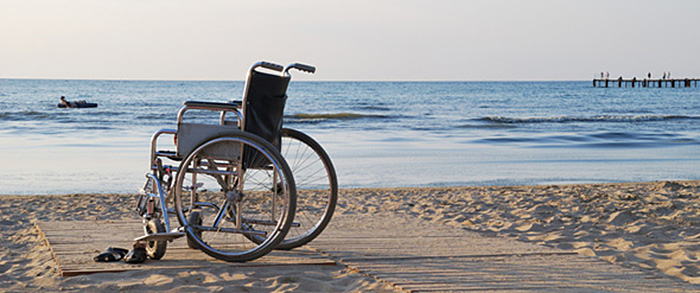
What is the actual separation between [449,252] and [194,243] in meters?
1.47

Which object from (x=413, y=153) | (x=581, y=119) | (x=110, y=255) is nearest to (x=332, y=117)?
(x=581, y=119)

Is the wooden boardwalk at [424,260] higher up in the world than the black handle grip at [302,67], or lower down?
lower down

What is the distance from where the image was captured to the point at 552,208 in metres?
6.79

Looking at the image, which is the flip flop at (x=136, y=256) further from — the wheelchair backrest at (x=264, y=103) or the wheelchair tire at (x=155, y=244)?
the wheelchair backrest at (x=264, y=103)

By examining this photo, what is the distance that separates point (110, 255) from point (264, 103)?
3.92 feet

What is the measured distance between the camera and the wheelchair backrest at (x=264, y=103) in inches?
149

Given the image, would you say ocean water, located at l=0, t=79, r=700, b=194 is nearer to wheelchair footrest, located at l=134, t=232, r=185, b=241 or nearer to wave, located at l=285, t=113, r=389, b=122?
wave, located at l=285, t=113, r=389, b=122

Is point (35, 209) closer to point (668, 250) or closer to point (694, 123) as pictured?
point (668, 250)

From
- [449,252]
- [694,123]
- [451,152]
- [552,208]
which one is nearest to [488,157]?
[451,152]

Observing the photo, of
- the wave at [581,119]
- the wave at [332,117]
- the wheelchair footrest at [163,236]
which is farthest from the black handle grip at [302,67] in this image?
the wave at [332,117]

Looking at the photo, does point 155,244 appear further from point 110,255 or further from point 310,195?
point 310,195

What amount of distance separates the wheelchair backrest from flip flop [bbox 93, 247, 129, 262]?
3.32ft

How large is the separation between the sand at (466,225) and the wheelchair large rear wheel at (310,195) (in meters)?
0.35

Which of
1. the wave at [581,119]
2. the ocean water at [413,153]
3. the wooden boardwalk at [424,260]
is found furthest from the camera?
the wave at [581,119]
